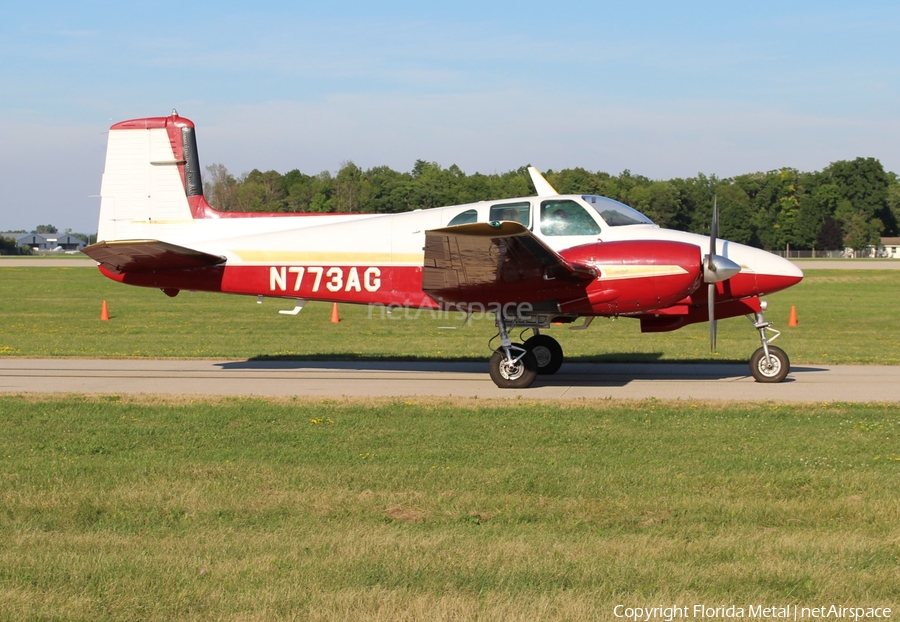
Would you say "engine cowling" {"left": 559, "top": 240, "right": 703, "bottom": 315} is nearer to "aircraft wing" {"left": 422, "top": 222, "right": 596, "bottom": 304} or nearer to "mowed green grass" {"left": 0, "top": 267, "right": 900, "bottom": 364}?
"aircraft wing" {"left": 422, "top": 222, "right": 596, "bottom": 304}

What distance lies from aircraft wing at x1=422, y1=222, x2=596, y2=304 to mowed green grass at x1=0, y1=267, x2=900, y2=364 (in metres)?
4.49

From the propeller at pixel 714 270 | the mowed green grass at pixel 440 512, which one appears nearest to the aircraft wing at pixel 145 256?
the mowed green grass at pixel 440 512

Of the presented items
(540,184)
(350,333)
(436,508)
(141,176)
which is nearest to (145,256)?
(141,176)

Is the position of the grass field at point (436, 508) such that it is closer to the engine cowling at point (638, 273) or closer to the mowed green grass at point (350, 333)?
the engine cowling at point (638, 273)

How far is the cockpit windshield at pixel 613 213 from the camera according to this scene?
13891 mm

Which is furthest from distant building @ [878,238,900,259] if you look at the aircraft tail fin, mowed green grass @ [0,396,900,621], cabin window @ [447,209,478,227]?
mowed green grass @ [0,396,900,621]

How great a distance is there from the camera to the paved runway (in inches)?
516

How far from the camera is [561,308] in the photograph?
13.6 meters

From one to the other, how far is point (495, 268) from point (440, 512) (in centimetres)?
656

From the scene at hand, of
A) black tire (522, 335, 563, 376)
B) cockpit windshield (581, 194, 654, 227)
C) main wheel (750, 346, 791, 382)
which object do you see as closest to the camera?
cockpit windshield (581, 194, 654, 227)

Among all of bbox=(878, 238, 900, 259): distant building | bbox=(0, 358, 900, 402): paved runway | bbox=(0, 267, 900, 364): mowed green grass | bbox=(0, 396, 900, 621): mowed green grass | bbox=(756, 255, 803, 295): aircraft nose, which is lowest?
bbox=(0, 396, 900, 621): mowed green grass

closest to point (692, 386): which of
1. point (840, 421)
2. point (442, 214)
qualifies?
point (840, 421)

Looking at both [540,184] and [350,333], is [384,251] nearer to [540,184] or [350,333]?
[540,184]

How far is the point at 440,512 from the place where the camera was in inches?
275
